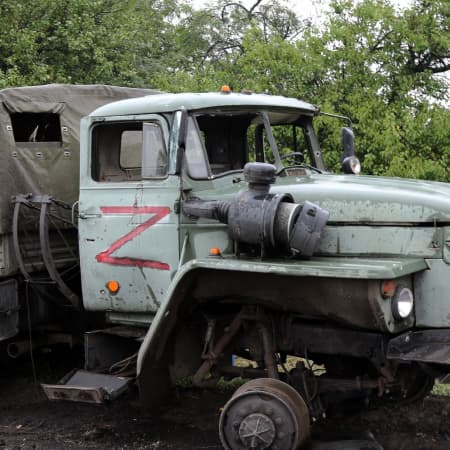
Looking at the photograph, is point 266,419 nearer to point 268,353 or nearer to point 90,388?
point 268,353

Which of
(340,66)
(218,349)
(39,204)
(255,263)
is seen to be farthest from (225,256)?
(340,66)

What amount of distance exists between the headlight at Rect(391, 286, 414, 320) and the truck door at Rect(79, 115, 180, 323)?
153 cm

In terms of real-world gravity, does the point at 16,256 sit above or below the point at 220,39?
below

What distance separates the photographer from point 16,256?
546 centimetres

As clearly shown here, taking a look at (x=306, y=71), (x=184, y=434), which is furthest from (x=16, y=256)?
(x=306, y=71)

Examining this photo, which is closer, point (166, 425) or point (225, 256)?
point (225, 256)

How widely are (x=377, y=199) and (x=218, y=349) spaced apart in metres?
1.41

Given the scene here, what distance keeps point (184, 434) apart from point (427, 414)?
1.85m

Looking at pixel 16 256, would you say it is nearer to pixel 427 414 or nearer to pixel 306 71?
pixel 427 414

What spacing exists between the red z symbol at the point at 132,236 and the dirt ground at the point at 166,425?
49.5 inches

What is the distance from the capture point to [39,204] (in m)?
5.66

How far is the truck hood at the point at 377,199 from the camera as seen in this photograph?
4227 mm

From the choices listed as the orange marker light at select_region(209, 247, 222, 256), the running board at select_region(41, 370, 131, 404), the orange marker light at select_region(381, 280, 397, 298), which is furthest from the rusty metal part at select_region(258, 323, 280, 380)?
the running board at select_region(41, 370, 131, 404)

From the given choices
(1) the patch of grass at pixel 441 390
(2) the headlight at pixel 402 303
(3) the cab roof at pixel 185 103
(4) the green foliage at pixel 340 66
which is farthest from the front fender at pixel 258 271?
(4) the green foliage at pixel 340 66
